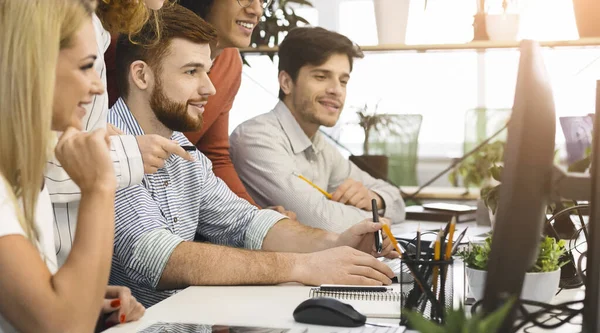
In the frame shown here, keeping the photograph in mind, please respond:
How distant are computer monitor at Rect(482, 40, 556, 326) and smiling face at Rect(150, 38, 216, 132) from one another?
1.21 metres

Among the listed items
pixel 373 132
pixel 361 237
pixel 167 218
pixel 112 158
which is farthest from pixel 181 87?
pixel 373 132

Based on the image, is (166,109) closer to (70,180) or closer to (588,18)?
(70,180)

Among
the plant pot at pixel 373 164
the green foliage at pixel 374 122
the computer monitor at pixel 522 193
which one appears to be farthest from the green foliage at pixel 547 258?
the green foliage at pixel 374 122

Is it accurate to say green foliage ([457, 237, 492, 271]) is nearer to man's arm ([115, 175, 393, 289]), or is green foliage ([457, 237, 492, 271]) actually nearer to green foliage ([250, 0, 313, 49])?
man's arm ([115, 175, 393, 289])

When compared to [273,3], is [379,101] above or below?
below

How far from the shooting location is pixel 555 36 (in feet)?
9.36

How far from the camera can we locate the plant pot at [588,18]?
279 centimetres

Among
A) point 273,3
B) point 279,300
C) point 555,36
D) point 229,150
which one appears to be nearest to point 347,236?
point 279,300

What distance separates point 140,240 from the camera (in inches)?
63.2

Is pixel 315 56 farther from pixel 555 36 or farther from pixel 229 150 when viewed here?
pixel 555 36

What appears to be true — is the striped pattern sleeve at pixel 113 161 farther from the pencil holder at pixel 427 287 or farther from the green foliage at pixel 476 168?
the green foliage at pixel 476 168

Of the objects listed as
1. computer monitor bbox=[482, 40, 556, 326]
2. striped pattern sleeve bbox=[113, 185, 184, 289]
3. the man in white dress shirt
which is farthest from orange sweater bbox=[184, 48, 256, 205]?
computer monitor bbox=[482, 40, 556, 326]

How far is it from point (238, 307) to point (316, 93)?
1544 mm

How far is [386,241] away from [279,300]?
526mm
